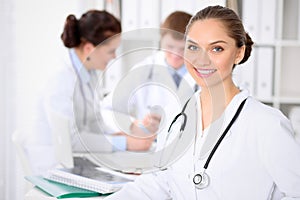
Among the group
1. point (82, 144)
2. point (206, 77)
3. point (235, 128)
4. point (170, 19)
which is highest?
point (170, 19)

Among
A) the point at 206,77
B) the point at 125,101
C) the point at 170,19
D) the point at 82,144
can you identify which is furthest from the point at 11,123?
the point at 206,77

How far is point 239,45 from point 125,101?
331 millimetres

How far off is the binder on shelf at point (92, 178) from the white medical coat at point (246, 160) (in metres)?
0.10

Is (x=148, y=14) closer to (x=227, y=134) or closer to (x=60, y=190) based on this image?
(x=60, y=190)

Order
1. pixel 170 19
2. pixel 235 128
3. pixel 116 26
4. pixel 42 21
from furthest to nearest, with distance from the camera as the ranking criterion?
pixel 42 21, pixel 116 26, pixel 170 19, pixel 235 128

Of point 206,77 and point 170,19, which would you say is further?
point 170,19

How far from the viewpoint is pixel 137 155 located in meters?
1.40

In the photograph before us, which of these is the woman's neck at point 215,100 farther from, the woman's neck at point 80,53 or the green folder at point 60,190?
the woman's neck at point 80,53

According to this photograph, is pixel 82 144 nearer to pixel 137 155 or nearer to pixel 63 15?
pixel 137 155

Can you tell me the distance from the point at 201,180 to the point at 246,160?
100mm

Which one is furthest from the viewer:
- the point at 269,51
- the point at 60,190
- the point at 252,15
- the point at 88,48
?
the point at 269,51

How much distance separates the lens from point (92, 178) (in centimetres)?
127

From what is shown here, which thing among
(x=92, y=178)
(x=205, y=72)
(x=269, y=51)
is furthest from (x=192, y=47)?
(x=269, y=51)

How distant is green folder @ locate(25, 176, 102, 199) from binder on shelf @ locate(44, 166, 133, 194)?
0.04 feet
